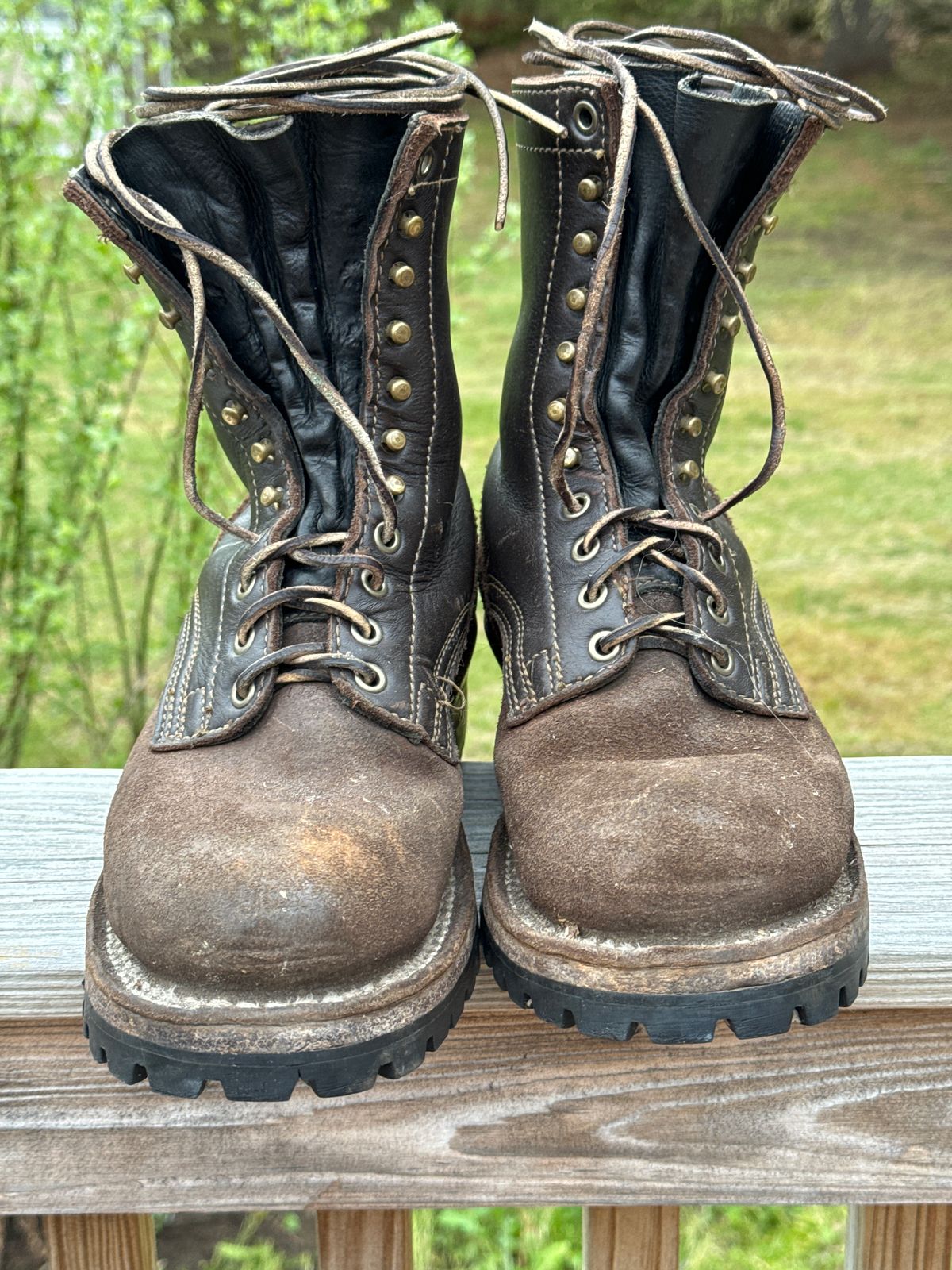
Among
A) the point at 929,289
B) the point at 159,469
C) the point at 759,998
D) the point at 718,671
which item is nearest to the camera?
the point at 759,998

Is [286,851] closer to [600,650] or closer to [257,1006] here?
[257,1006]

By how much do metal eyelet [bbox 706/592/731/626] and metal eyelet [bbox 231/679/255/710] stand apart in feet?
1.25

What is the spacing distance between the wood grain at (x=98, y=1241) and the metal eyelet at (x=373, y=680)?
49 centimetres

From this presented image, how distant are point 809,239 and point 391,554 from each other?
6.87 meters

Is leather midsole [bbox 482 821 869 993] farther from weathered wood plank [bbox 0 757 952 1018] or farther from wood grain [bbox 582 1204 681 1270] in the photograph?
wood grain [bbox 582 1204 681 1270]

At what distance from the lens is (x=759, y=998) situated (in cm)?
86

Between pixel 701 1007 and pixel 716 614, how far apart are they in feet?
1.08

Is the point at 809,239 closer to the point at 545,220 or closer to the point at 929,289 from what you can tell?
the point at 929,289

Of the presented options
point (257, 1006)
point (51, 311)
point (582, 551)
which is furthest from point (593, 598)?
point (51, 311)

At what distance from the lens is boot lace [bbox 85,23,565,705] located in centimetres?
91

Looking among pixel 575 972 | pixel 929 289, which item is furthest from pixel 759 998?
pixel 929 289

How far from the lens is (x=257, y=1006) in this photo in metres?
0.83

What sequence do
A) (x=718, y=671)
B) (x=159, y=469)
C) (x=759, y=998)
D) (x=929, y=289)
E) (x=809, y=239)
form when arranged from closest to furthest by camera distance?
(x=759, y=998)
(x=718, y=671)
(x=159, y=469)
(x=929, y=289)
(x=809, y=239)

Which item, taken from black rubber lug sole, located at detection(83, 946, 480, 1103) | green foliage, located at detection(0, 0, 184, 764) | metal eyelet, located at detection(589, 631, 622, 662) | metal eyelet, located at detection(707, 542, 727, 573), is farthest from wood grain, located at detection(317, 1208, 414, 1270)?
green foliage, located at detection(0, 0, 184, 764)
